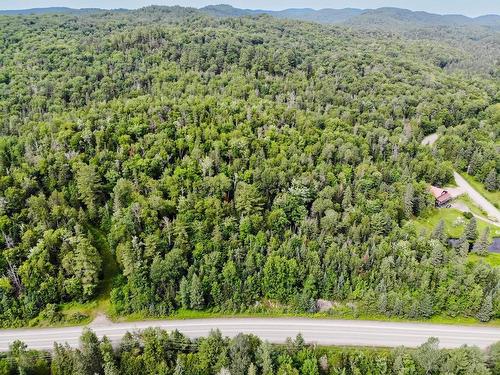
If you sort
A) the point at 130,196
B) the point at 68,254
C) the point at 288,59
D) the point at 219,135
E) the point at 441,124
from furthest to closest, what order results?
the point at 288,59, the point at 441,124, the point at 219,135, the point at 130,196, the point at 68,254

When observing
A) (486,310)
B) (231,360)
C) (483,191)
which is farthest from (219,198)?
(483,191)

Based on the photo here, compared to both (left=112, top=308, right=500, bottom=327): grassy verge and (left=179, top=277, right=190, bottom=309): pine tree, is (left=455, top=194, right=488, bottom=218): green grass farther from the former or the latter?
(left=179, top=277, right=190, bottom=309): pine tree

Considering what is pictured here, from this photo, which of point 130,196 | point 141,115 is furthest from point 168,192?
point 141,115

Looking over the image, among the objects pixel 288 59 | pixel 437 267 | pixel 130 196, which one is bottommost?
pixel 437 267

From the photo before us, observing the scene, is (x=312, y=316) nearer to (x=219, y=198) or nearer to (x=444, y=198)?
(x=219, y=198)

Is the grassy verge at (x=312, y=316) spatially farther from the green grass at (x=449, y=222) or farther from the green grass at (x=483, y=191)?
the green grass at (x=483, y=191)

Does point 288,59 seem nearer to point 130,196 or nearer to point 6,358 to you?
point 130,196

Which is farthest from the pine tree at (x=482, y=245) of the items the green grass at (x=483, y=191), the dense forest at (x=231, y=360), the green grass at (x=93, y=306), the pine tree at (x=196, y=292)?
the green grass at (x=93, y=306)
